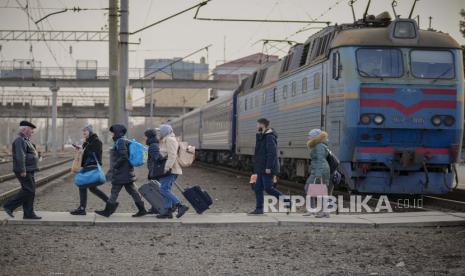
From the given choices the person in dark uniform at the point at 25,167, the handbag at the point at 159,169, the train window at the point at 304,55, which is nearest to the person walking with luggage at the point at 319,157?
the handbag at the point at 159,169

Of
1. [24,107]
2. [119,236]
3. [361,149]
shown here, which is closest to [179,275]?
[119,236]

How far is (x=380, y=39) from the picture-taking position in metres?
14.7

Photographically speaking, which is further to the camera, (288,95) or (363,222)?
(288,95)

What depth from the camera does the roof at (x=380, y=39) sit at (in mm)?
14594

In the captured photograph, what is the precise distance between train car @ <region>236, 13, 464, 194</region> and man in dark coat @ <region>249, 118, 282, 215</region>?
2.60 metres

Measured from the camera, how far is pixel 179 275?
7.05 m

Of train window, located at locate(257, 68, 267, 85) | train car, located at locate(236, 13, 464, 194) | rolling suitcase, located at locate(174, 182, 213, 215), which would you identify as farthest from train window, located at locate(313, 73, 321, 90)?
train window, located at locate(257, 68, 267, 85)

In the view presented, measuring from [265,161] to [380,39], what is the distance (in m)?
4.39

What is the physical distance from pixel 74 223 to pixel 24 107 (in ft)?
205

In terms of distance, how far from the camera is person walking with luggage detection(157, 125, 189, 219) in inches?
445

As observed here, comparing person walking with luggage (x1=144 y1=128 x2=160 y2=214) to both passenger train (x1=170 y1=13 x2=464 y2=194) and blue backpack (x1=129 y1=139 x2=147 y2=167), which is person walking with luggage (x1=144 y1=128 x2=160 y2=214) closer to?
blue backpack (x1=129 y1=139 x2=147 y2=167)

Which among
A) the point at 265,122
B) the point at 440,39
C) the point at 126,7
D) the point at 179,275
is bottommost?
the point at 179,275

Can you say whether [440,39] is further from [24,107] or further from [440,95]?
[24,107]

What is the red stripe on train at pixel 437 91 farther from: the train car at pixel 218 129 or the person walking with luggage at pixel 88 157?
A: the train car at pixel 218 129
